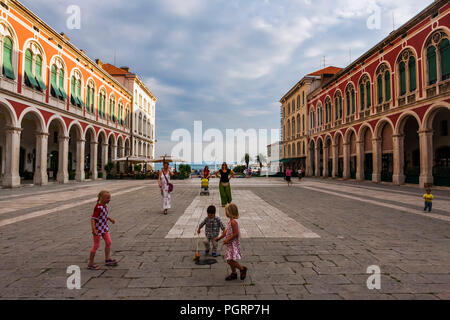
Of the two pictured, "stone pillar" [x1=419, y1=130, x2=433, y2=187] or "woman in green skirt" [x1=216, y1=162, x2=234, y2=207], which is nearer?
"woman in green skirt" [x1=216, y1=162, x2=234, y2=207]

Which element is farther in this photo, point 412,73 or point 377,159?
point 377,159

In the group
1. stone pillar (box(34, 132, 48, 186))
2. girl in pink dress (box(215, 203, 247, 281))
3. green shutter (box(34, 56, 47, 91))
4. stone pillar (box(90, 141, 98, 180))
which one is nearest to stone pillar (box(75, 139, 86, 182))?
stone pillar (box(90, 141, 98, 180))

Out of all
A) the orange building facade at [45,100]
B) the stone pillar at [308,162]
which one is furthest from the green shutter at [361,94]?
the orange building facade at [45,100]

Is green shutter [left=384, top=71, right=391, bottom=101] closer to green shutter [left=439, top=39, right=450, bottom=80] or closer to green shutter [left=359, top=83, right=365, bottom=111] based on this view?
green shutter [left=359, top=83, right=365, bottom=111]

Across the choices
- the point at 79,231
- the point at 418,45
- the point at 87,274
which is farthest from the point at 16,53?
the point at 418,45

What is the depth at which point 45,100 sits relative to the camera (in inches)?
776

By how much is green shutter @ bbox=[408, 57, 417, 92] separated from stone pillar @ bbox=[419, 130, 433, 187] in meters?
3.81

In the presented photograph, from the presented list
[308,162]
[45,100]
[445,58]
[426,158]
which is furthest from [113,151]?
[445,58]

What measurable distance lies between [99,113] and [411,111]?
97.9 feet

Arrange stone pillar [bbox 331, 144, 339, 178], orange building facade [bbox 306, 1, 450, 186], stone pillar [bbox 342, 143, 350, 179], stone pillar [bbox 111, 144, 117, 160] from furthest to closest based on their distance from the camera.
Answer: stone pillar [bbox 111, 144, 117, 160]
stone pillar [bbox 331, 144, 339, 178]
stone pillar [bbox 342, 143, 350, 179]
orange building facade [bbox 306, 1, 450, 186]

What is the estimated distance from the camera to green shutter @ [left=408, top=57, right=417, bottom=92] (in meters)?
18.7

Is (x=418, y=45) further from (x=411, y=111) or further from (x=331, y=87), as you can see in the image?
(x=331, y=87)

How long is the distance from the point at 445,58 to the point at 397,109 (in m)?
4.71

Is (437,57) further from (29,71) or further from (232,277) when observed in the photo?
(29,71)
